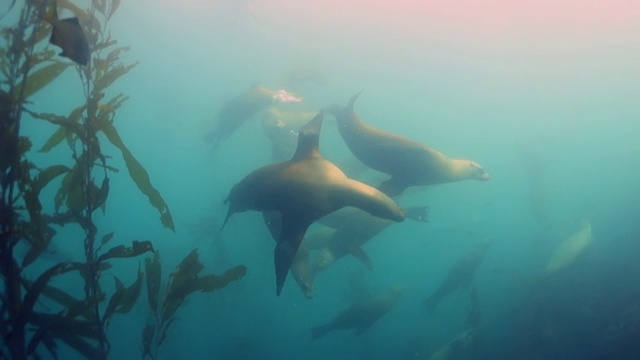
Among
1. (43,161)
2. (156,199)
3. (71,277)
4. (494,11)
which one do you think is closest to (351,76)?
(494,11)

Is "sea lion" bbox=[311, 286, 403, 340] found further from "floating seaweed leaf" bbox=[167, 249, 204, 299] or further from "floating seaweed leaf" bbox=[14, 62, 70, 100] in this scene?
"floating seaweed leaf" bbox=[14, 62, 70, 100]

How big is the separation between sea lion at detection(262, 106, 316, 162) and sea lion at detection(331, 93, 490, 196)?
657 centimetres

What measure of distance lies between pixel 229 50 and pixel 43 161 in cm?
4858

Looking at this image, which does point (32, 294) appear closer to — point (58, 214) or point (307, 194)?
point (58, 214)

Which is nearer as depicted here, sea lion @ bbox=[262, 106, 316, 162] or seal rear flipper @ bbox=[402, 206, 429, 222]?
seal rear flipper @ bbox=[402, 206, 429, 222]

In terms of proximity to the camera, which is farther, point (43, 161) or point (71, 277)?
point (43, 161)

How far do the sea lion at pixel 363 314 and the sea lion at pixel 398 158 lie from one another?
18.6 ft

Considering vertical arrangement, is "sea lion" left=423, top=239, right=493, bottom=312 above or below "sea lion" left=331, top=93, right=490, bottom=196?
below

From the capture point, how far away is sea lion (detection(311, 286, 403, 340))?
38.0 feet

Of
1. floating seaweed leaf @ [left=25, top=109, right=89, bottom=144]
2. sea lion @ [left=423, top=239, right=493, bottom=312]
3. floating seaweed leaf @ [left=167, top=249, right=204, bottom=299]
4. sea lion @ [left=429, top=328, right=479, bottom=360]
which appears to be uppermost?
floating seaweed leaf @ [left=25, top=109, right=89, bottom=144]

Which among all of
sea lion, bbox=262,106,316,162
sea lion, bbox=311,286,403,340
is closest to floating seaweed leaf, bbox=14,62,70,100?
sea lion, bbox=262,106,316,162

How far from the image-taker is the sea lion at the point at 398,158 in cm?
651

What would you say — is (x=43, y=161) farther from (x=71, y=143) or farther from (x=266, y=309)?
(x=71, y=143)

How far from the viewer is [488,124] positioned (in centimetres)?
7481
